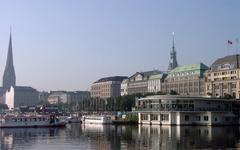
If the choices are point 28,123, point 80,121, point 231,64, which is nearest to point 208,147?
point 28,123

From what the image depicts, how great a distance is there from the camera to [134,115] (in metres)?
142

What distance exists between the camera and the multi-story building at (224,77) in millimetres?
177000

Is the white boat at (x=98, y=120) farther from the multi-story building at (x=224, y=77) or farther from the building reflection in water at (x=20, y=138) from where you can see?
the multi-story building at (x=224, y=77)

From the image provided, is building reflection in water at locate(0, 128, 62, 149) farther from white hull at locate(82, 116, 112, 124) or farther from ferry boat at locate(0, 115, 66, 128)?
white hull at locate(82, 116, 112, 124)

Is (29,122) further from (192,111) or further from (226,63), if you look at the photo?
(226,63)

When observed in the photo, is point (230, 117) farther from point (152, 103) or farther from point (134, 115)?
point (134, 115)

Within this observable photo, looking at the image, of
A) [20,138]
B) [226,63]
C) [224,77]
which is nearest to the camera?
[20,138]

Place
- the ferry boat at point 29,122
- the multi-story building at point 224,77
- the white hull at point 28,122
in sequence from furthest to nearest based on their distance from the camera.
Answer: the multi-story building at point 224,77 → the ferry boat at point 29,122 → the white hull at point 28,122

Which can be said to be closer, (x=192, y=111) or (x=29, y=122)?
(x=192, y=111)

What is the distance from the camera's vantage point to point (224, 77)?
184000mm

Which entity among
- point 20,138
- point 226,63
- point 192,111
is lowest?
point 20,138

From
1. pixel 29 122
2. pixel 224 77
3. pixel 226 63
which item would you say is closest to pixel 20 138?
pixel 29 122

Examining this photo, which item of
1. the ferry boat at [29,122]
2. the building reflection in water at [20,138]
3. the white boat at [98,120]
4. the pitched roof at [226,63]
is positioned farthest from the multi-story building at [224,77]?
the building reflection in water at [20,138]

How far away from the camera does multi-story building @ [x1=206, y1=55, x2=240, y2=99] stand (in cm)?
17700
